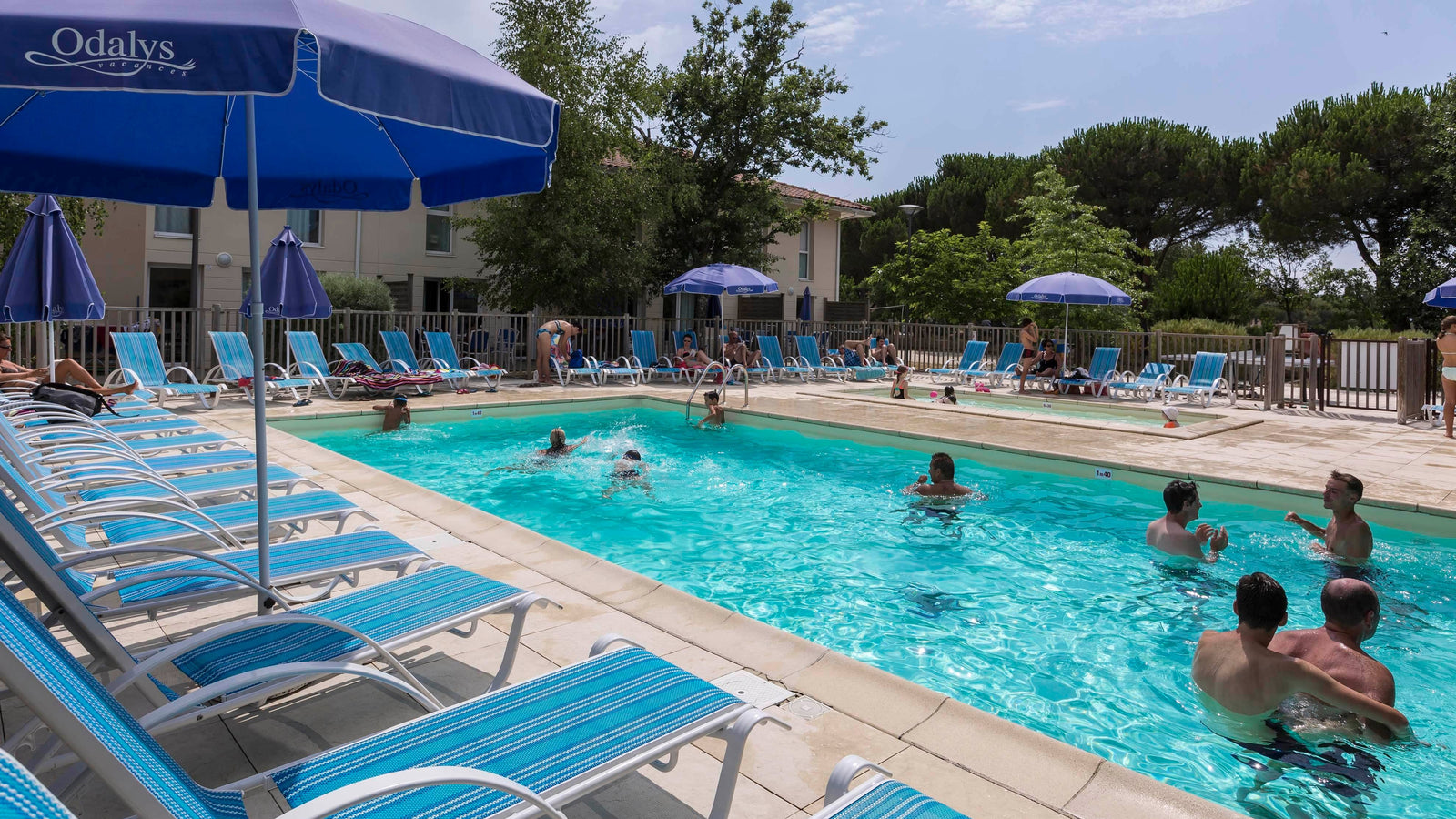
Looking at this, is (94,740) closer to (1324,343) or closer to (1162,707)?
(1162,707)

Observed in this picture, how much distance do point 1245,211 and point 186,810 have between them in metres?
41.0

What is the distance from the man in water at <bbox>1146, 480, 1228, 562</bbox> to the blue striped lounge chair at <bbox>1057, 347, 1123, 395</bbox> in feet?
35.8

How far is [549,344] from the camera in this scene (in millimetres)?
16344

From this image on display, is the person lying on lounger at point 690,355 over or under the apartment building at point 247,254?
under

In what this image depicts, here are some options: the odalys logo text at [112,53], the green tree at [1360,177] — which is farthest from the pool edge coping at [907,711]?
the green tree at [1360,177]

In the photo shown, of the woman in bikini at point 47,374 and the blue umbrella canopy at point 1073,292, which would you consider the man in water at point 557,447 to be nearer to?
the woman in bikini at point 47,374

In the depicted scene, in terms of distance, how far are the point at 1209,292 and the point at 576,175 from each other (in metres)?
24.7

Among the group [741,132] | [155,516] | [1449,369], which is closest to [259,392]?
[155,516]

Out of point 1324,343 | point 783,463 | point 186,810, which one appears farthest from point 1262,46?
point 186,810

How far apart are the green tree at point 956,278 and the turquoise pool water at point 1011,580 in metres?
19.6

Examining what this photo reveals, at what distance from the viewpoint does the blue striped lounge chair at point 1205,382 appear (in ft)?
50.5

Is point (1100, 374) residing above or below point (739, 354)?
below

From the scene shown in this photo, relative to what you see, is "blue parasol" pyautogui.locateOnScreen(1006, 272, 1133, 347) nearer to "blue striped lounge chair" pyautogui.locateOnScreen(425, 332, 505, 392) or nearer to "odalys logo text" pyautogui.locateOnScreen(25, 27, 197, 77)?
"blue striped lounge chair" pyautogui.locateOnScreen(425, 332, 505, 392)

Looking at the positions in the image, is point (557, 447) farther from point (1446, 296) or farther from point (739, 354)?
point (1446, 296)
